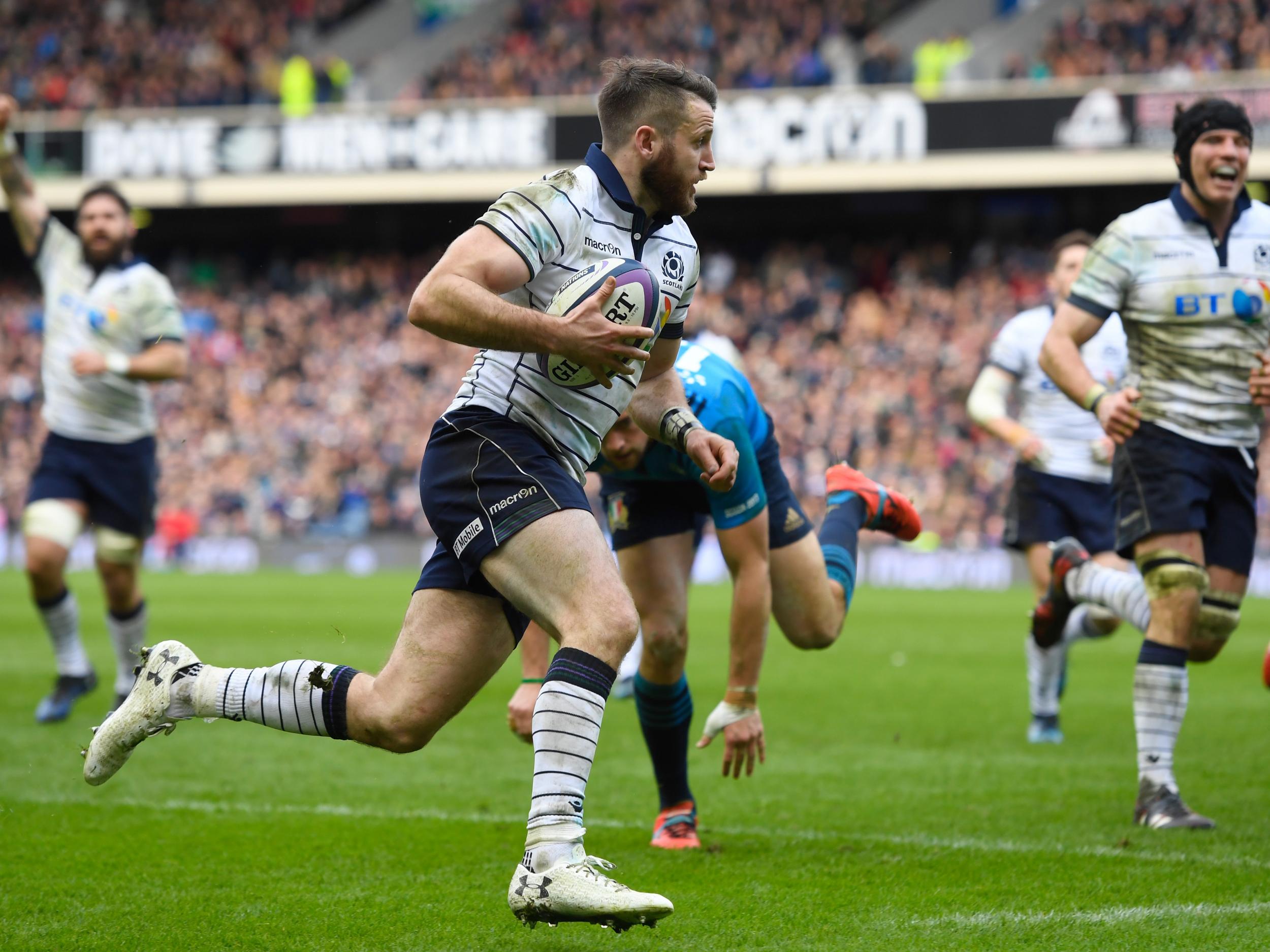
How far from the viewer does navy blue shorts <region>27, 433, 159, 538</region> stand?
27.9ft

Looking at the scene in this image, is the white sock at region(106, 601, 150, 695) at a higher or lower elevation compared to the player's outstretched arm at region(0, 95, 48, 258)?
lower

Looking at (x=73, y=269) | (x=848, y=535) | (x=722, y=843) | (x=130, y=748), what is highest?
(x=73, y=269)

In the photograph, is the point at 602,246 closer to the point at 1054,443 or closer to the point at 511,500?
A: the point at 511,500

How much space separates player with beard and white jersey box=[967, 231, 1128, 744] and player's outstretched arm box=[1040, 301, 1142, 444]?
2474 mm

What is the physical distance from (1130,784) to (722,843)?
2172 mm

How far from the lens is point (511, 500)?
396 cm

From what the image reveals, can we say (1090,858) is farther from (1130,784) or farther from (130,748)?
(130,748)

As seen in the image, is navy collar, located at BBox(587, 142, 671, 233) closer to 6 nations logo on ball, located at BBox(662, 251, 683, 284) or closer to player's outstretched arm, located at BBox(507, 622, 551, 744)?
6 nations logo on ball, located at BBox(662, 251, 683, 284)

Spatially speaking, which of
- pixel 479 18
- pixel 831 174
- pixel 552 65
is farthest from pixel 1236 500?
pixel 479 18

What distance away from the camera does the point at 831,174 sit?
90.9 feet

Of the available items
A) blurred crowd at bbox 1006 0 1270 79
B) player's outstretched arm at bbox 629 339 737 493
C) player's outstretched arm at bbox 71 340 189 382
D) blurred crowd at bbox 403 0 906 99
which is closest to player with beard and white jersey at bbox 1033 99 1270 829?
player's outstretched arm at bbox 629 339 737 493

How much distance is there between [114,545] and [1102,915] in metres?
6.02

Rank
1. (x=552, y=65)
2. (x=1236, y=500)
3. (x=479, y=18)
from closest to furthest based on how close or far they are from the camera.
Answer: (x=1236, y=500) → (x=552, y=65) → (x=479, y=18)

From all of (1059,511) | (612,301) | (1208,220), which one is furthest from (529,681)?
(1059,511)
